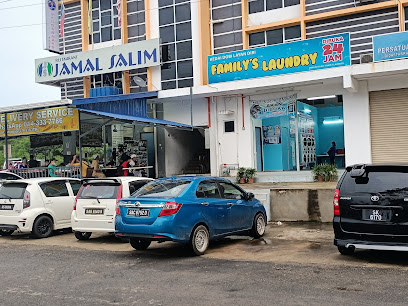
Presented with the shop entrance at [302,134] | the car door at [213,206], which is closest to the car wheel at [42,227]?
the car door at [213,206]

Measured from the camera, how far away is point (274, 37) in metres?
19.3

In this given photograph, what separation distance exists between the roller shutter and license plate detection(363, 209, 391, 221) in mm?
10000

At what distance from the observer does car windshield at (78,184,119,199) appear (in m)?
10.2

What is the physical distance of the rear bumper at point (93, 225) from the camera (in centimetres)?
994

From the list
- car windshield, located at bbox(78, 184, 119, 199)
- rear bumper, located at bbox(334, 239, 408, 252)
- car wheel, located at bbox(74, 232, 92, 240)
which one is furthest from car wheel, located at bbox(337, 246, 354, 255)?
car wheel, located at bbox(74, 232, 92, 240)

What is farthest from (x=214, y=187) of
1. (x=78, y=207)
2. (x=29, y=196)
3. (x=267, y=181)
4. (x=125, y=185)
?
(x=267, y=181)

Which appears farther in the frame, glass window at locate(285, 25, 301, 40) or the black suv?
glass window at locate(285, 25, 301, 40)

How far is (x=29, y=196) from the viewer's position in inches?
436

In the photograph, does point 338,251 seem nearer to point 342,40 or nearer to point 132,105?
point 342,40

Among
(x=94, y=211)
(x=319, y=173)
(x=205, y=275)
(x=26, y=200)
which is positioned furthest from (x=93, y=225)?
(x=319, y=173)

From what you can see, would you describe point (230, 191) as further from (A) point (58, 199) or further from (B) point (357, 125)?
(B) point (357, 125)

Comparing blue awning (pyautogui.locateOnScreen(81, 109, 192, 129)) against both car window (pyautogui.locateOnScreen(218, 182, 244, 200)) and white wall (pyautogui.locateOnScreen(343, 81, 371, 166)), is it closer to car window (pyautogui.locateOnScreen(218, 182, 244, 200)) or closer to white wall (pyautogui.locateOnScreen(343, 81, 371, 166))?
Result: car window (pyautogui.locateOnScreen(218, 182, 244, 200))

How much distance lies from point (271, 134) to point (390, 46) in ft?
20.0

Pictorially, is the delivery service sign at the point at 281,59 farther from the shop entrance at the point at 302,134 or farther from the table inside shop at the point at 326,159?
the table inside shop at the point at 326,159
